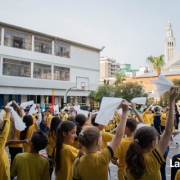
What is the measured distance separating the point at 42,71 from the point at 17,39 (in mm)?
5114

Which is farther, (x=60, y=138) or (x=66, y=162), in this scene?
(x=60, y=138)

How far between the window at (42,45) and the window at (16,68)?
2612mm

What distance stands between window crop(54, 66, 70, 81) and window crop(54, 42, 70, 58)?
6.42 feet

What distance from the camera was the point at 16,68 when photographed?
2823 cm

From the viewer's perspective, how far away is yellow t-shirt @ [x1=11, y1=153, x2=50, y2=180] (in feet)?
9.10

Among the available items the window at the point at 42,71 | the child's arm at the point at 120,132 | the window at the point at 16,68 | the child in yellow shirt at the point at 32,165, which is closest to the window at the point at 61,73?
the window at the point at 42,71

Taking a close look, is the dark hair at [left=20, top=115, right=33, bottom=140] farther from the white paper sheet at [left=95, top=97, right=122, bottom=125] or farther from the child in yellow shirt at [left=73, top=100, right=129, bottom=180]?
the white paper sheet at [left=95, top=97, right=122, bottom=125]

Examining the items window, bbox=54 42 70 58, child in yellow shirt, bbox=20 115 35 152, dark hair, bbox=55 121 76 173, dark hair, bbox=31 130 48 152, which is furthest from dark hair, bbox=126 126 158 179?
window, bbox=54 42 70 58

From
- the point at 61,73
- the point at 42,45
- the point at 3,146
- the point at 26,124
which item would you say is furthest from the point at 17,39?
the point at 3,146

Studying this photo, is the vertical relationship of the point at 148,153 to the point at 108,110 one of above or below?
below

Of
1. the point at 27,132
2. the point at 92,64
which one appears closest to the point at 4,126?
the point at 27,132

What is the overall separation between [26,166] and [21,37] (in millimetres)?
28178

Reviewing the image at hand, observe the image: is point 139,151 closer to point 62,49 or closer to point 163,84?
point 163,84

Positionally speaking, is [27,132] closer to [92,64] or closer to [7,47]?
[7,47]
